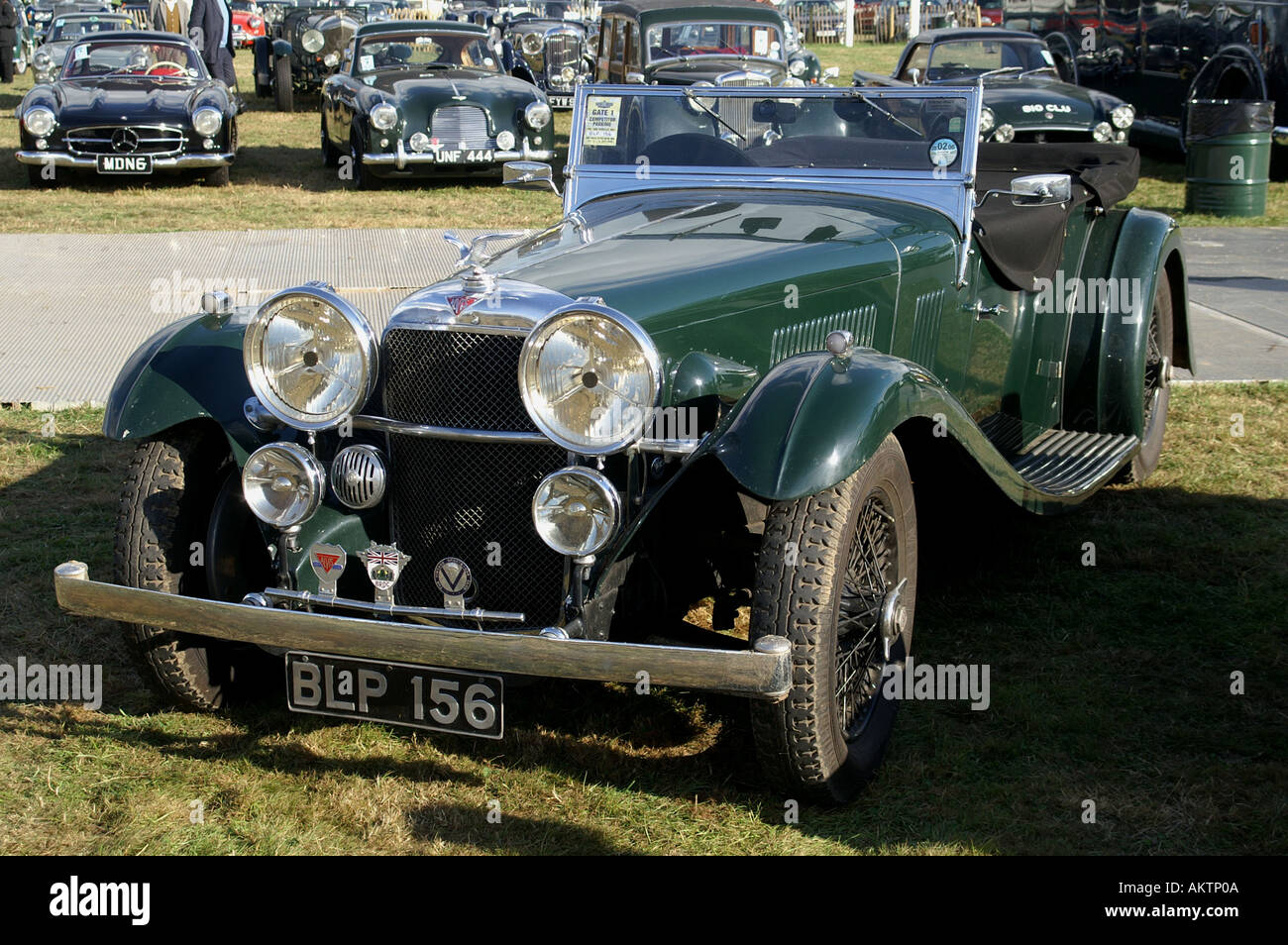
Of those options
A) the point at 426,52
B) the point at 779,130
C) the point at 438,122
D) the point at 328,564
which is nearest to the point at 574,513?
the point at 328,564

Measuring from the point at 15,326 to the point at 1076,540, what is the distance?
5.97m

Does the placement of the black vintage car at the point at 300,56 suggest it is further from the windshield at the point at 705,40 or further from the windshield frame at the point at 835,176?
the windshield frame at the point at 835,176

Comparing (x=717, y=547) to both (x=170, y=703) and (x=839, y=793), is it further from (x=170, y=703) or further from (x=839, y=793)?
(x=170, y=703)

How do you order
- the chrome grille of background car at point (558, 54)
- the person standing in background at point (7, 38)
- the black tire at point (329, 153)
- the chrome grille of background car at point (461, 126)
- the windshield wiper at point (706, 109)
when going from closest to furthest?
the windshield wiper at point (706, 109) < the chrome grille of background car at point (461, 126) < the black tire at point (329, 153) < the chrome grille of background car at point (558, 54) < the person standing in background at point (7, 38)

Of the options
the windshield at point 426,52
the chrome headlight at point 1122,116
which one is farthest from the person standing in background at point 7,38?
the chrome headlight at point 1122,116

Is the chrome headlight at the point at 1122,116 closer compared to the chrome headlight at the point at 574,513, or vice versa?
the chrome headlight at the point at 574,513

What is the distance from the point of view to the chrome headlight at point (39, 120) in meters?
11.3

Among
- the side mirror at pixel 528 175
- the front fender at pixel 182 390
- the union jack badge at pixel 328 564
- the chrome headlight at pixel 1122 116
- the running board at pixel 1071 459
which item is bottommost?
the running board at pixel 1071 459

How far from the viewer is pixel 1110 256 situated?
4.76m

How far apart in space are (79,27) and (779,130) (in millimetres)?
17085

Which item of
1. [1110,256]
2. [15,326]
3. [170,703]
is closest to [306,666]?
[170,703]

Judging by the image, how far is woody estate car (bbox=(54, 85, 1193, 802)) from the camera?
2.69 m

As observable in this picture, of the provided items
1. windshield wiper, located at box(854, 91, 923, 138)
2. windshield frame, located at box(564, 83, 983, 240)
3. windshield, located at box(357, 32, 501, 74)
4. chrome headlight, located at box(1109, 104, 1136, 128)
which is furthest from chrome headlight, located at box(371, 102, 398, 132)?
windshield wiper, located at box(854, 91, 923, 138)

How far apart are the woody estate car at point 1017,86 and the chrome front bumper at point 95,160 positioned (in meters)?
6.10
